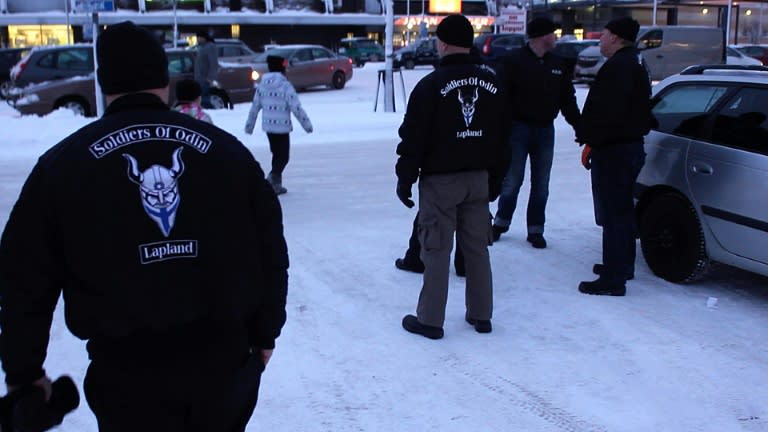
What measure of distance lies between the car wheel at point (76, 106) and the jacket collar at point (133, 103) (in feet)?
50.4

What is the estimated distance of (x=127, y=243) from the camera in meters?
2.07

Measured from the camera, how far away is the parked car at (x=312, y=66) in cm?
2496

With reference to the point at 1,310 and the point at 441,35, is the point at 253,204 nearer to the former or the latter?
the point at 1,310

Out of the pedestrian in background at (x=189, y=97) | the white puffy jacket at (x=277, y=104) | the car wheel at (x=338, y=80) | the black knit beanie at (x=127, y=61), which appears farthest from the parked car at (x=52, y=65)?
the black knit beanie at (x=127, y=61)

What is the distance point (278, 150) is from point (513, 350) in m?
5.11

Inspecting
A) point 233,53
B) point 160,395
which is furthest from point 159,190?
point 233,53

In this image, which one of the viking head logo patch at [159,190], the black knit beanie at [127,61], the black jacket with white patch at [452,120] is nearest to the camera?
the viking head logo patch at [159,190]

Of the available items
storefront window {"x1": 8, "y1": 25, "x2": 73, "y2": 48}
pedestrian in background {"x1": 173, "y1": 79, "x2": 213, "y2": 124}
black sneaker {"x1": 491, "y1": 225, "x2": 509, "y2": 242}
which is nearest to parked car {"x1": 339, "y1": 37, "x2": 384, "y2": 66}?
storefront window {"x1": 8, "y1": 25, "x2": 73, "y2": 48}

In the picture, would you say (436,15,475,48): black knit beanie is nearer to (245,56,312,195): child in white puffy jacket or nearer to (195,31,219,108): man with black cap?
(245,56,312,195): child in white puffy jacket

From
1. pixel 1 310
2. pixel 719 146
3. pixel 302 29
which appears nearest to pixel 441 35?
pixel 719 146

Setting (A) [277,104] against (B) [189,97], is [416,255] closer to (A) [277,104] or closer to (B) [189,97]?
(B) [189,97]

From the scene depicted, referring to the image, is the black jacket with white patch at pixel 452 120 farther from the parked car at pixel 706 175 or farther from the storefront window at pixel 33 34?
the storefront window at pixel 33 34

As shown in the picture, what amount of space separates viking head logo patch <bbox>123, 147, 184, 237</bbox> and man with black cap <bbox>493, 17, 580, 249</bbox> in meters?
4.59

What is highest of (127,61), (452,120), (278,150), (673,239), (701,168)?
(127,61)
